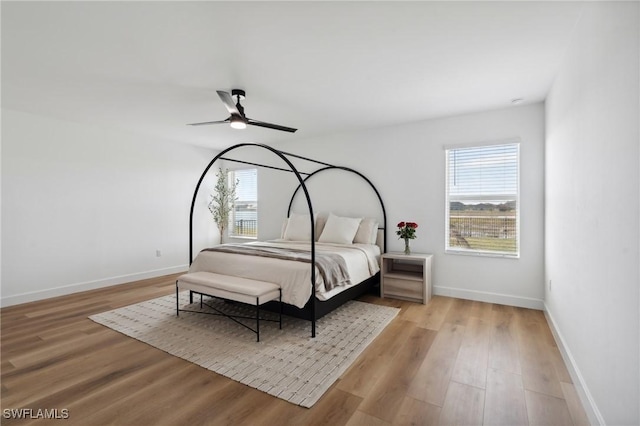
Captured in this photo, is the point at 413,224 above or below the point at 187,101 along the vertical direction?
below

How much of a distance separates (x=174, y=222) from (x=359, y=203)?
351 centimetres

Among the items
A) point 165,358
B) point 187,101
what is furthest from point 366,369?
point 187,101

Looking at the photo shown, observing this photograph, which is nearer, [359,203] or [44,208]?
[44,208]

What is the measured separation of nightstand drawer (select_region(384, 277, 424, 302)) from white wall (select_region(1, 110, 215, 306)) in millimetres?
4000

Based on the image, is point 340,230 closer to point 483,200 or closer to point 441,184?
point 441,184

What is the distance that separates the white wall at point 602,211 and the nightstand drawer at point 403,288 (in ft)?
5.10

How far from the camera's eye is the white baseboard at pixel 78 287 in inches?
148

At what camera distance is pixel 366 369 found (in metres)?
2.25

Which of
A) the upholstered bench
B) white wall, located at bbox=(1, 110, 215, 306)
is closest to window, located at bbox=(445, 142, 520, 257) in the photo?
the upholstered bench

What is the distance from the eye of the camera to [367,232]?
14.3 ft

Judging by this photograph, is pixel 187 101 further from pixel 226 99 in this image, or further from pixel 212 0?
pixel 212 0

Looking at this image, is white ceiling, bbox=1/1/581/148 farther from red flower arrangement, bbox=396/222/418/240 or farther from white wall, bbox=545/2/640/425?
red flower arrangement, bbox=396/222/418/240

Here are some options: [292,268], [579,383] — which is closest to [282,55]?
[292,268]

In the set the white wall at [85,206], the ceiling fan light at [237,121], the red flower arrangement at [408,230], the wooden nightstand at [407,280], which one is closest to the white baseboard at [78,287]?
the white wall at [85,206]
